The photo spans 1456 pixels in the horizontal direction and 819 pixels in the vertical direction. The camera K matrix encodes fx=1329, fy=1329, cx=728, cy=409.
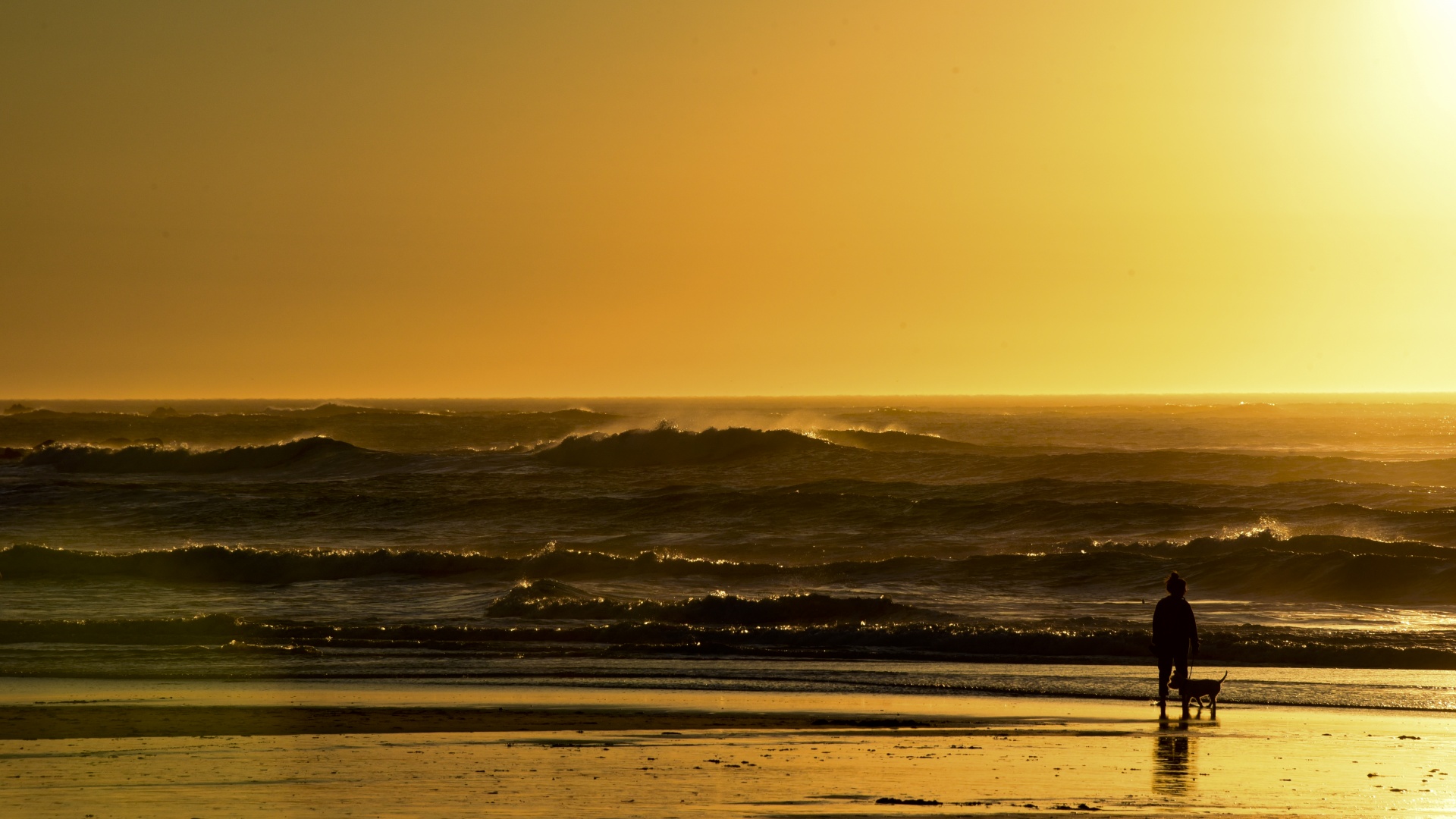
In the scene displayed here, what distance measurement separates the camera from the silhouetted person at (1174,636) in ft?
41.8

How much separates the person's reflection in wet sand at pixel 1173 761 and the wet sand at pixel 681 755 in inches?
1.1

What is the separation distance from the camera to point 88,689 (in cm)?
1361

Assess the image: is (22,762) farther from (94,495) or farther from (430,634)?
(94,495)

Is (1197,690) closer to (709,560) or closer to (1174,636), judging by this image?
(1174,636)

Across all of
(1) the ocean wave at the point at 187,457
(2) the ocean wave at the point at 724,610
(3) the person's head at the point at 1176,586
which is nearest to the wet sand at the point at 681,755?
(3) the person's head at the point at 1176,586

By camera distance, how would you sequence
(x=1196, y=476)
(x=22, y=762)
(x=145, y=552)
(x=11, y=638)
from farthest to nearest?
(x=1196, y=476) < (x=145, y=552) < (x=11, y=638) < (x=22, y=762)

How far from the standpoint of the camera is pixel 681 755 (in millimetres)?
10203

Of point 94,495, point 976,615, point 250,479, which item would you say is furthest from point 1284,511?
point 250,479

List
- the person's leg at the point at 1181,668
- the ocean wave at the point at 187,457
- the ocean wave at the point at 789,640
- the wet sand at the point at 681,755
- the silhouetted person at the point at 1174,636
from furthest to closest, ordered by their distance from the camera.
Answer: the ocean wave at the point at 187,457 < the ocean wave at the point at 789,640 < the silhouetted person at the point at 1174,636 < the person's leg at the point at 1181,668 < the wet sand at the point at 681,755

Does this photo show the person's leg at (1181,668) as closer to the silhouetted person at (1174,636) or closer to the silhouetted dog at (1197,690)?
the silhouetted person at (1174,636)

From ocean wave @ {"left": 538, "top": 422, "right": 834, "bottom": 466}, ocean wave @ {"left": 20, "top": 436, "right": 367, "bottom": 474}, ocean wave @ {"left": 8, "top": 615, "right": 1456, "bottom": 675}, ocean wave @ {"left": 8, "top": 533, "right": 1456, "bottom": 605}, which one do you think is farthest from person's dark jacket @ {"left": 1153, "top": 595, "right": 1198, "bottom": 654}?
ocean wave @ {"left": 20, "top": 436, "right": 367, "bottom": 474}

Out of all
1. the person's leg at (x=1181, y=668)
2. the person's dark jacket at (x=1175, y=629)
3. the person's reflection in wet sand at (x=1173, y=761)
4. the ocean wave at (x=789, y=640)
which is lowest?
the ocean wave at (x=789, y=640)

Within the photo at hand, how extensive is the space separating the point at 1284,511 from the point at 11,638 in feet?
89.8

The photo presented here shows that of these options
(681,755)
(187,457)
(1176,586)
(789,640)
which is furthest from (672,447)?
(681,755)
